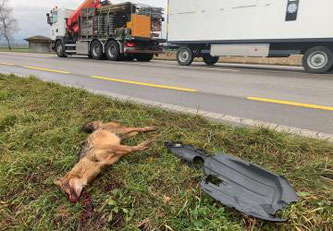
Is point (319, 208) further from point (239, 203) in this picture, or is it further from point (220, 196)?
point (220, 196)

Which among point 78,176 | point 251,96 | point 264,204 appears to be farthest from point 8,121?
point 251,96

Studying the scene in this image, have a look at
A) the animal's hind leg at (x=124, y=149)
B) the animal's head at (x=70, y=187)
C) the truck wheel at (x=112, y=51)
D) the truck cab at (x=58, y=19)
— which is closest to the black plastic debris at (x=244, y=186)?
the animal's hind leg at (x=124, y=149)

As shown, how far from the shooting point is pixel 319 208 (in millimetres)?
1750

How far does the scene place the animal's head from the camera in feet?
6.60

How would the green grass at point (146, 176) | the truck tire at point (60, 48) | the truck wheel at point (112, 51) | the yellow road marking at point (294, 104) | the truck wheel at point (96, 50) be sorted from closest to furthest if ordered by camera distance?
the green grass at point (146, 176) < the yellow road marking at point (294, 104) < the truck wheel at point (112, 51) < the truck wheel at point (96, 50) < the truck tire at point (60, 48)

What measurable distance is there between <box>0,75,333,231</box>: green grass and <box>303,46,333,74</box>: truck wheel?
912 centimetres

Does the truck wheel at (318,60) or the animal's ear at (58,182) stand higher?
the truck wheel at (318,60)

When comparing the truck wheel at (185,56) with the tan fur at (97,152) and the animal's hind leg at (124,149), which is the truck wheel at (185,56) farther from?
the animal's hind leg at (124,149)

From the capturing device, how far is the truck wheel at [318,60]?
10.4 m

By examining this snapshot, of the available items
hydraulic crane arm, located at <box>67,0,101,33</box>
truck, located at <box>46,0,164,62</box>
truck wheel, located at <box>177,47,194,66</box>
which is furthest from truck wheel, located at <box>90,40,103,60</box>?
truck wheel, located at <box>177,47,194,66</box>

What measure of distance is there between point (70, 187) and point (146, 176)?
22.5 inches

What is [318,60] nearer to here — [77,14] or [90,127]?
[90,127]

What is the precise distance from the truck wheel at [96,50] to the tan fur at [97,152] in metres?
15.6

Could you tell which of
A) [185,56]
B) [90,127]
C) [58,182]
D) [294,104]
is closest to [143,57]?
[185,56]
